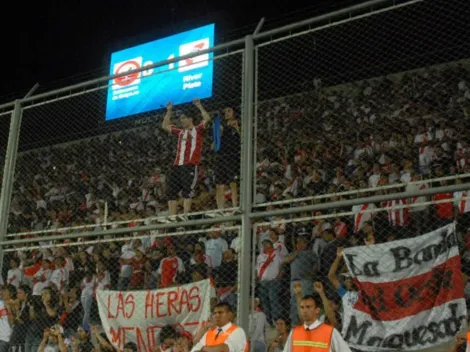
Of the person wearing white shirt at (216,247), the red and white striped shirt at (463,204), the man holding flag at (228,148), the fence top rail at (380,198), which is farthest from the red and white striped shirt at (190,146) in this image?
the red and white striped shirt at (463,204)

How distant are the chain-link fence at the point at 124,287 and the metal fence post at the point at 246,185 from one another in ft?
0.69

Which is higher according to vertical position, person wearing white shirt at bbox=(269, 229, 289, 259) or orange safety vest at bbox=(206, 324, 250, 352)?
person wearing white shirt at bbox=(269, 229, 289, 259)

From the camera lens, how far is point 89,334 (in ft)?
28.6

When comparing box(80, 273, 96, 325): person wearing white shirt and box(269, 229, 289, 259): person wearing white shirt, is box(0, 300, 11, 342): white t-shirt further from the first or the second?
box(269, 229, 289, 259): person wearing white shirt

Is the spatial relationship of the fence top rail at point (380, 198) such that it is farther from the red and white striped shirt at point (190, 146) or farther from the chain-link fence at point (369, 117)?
the red and white striped shirt at point (190, 146)

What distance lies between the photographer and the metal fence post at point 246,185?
5238 millimetres

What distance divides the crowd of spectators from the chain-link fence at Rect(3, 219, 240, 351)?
3 centimetres

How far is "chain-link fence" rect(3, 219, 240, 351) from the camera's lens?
6027mm

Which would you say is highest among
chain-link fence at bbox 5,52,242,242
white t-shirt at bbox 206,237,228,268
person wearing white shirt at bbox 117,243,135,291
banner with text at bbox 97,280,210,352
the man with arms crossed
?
chain-link fence at bbox 5,52,242,242

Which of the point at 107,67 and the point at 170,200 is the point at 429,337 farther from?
the point at 107,67

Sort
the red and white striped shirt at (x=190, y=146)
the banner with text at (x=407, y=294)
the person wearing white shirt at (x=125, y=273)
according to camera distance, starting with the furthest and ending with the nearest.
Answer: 1. the person wearing white shirt at (x=125, y=273)
2. the red and white striped shirt at (x=190, y=146)
3. the banner with text at (x=407, y=294)

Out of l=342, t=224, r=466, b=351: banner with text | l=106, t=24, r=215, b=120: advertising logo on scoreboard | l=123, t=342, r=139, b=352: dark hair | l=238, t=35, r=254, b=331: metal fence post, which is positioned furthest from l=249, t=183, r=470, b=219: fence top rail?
l=106, t=24, r=215, b=120: advertising logo on scoreboard

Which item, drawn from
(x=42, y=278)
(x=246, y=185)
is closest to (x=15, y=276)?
(x=42, y=278)

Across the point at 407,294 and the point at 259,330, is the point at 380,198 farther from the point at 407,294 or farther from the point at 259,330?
the point at 259,330
